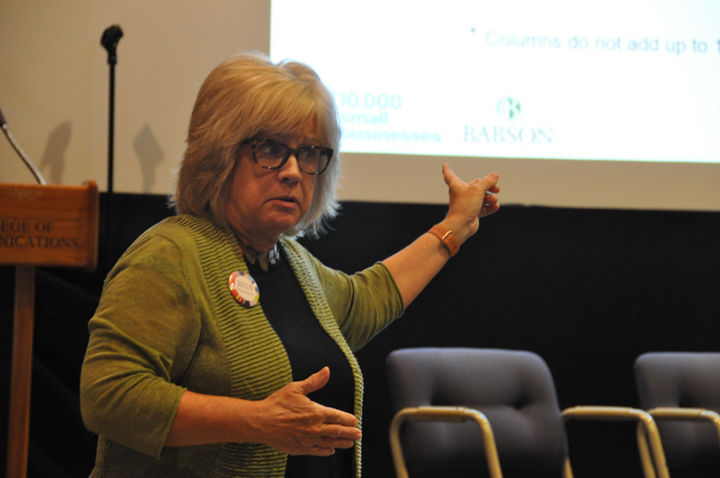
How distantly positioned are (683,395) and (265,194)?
6.72 ft

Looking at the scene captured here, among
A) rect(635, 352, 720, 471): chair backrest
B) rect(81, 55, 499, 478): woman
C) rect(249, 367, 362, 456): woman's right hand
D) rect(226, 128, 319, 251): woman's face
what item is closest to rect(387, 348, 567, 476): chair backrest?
rect(635, 352, 720, 471): chair backrest

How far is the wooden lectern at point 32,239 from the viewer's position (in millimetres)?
2225

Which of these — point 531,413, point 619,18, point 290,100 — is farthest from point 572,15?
point 290,100

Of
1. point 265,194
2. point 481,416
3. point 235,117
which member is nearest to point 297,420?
point 265,194

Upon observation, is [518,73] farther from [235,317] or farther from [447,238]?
[235,317]

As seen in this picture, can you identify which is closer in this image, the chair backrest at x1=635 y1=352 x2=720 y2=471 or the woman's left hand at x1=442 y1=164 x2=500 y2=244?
the woman's left hand at x1=442 y1=164 x2=500 y2=244

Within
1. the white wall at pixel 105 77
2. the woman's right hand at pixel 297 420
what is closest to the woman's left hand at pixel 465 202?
the woman's right hand at pixel 297 420

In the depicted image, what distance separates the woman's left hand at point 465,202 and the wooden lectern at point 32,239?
111 cm

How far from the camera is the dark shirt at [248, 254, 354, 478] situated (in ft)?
4.35

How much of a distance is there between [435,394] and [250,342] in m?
1.47

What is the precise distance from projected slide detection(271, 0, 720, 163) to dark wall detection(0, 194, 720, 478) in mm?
339

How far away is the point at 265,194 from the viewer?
138 centimetres

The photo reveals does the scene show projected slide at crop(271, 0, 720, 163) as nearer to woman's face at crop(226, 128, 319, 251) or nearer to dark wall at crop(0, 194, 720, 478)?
dark wall at crop(0, 194, 720, 478)

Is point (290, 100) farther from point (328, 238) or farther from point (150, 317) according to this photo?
point (328, 238)
